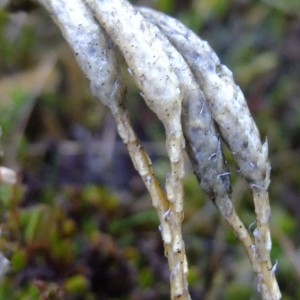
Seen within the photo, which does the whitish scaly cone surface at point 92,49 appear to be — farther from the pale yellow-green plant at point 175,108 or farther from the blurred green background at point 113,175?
the blurred green background at point 113,175

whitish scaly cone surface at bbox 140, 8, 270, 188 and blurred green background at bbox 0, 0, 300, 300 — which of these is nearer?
whitish scaly cone surface at bbox 140, 8, 270, 188

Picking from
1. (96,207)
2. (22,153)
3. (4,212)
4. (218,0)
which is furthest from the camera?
(218,0)

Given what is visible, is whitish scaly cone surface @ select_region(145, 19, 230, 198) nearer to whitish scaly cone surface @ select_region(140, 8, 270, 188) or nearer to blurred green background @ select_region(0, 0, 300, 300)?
whitish scaly cone surface @ select_region(140, 8, 270, 188)

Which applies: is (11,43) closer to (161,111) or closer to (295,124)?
(295,124)

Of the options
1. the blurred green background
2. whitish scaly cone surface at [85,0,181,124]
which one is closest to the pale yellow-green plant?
whitish scaly cone surface at [85,0,181,124]

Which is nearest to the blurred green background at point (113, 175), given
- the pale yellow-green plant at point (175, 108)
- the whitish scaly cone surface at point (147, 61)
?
the pale yellow-green plant at point (175, 108)

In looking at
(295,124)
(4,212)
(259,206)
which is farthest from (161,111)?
(295,124)
